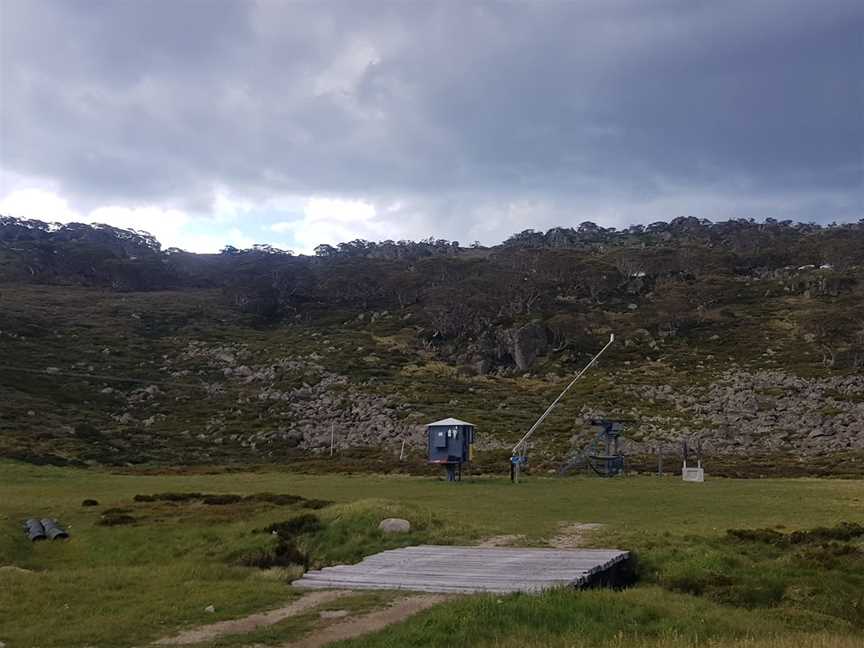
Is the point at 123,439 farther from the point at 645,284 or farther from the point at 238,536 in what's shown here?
the point at 645,284

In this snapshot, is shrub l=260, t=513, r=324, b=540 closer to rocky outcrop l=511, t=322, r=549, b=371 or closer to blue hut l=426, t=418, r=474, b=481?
blue hut l=426, t=418, r=474, b=481

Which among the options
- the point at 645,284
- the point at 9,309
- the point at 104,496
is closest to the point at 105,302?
the point at 9,309

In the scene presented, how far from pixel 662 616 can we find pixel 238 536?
12.4 metres

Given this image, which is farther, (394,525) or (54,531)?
(54,531)

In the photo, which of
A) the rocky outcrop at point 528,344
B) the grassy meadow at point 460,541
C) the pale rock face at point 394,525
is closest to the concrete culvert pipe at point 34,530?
the grassy meadow at point 460,541

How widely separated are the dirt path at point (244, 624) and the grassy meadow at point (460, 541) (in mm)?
309

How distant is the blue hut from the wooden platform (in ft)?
69.6

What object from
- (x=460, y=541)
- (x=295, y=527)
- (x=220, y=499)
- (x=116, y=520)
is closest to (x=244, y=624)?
(x=460, y=541)

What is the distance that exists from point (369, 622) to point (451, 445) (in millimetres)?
28368

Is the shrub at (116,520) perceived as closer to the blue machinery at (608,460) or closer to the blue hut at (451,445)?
the blue hut at (451,445)

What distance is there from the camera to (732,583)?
617 inches

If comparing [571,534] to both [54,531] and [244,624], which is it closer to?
[244,624]

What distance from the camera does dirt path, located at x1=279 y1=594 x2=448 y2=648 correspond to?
34.4ft

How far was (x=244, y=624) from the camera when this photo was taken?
11.5m
